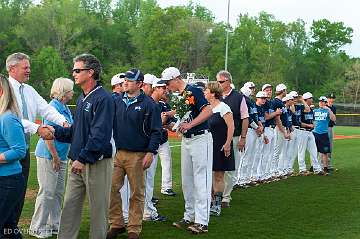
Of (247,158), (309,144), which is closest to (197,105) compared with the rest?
(247,158)

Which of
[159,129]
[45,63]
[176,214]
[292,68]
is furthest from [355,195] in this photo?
[292,68]

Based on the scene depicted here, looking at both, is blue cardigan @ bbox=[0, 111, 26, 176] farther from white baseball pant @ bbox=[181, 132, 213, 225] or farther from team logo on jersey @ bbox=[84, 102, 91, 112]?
white baseball pant @ bbox=[181, 132, 213, 225]

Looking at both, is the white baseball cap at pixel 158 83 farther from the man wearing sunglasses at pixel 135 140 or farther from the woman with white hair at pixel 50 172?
the woman with white hair at pixel 50 172

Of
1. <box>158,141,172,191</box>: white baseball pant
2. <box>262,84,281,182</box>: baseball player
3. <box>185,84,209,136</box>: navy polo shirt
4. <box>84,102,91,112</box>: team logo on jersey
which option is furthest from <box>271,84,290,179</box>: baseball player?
<box>84,102,91,112</box>: team logo on jersey

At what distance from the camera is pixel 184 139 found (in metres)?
8.09

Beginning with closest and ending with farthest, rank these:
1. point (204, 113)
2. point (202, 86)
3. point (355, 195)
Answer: point (204, 113)
point (202, 86)
point (355, 195)

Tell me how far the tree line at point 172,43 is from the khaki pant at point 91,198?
5771 centimetres

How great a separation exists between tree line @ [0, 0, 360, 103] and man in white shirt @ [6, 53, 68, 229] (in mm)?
56849

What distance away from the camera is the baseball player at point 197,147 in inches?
312

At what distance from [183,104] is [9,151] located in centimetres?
329

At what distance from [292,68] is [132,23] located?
92.3 ft

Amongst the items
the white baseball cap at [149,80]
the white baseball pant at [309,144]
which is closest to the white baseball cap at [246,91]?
the white baseball pant at [309,144]

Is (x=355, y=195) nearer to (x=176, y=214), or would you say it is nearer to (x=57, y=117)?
(x=176, y=214)

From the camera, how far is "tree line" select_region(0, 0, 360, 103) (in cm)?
7694
